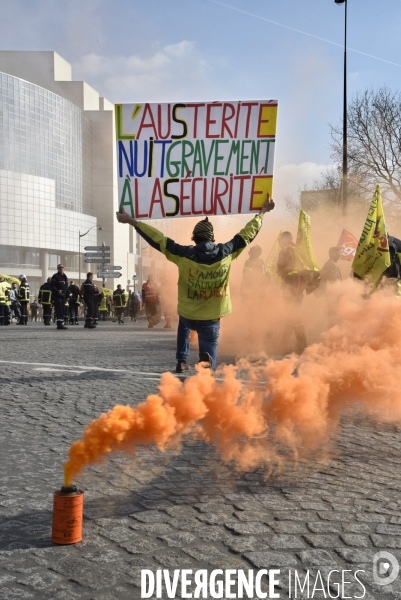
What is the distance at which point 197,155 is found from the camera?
7812 millimetres

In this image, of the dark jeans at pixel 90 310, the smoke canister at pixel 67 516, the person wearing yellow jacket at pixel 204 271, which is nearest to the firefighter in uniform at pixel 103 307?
the dark jeans at pixel 90 310

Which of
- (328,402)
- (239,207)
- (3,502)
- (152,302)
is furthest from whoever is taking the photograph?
(152,302)

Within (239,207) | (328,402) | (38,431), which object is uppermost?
(239,207)

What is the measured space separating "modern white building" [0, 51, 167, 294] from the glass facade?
4.3 inches

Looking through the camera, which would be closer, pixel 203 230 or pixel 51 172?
pixel 203 230

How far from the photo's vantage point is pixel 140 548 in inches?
110

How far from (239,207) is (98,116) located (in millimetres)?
82318

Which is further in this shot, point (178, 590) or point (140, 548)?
point (140, 548)

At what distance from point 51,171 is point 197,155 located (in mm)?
72396

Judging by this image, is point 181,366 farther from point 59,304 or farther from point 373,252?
point 59,304

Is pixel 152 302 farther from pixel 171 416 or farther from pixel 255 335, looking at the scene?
pixel 171 416

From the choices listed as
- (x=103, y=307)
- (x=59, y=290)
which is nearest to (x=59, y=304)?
(x=59, y=290)

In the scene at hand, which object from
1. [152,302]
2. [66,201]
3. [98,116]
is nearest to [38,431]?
[152,302]

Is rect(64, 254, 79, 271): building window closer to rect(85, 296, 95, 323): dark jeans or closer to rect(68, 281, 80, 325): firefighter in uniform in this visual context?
rect(68, 281, 80, 325): firefighter in uniform
